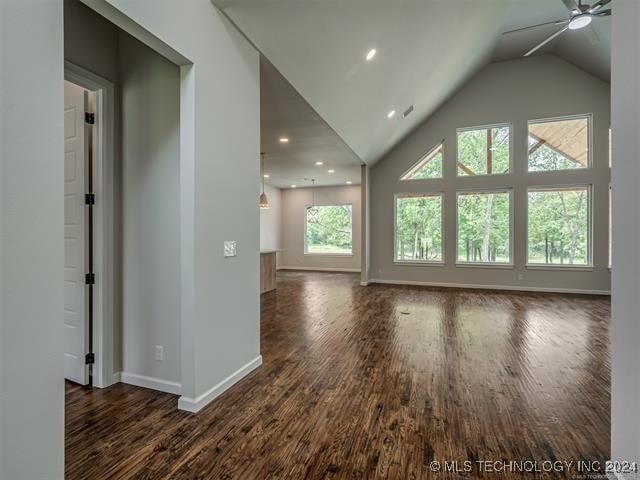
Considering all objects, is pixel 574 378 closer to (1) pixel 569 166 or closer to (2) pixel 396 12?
(2) pixel 396 12

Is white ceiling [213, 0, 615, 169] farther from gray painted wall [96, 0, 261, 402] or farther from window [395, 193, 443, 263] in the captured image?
window [395, 193, 443, 263]

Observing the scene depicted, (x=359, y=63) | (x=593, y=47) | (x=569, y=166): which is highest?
(x=593, y=47)

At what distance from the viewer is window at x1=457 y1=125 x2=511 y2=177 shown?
7199mm

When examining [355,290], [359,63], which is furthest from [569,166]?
[359,63]

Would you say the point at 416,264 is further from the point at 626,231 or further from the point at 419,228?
the point at 626,231

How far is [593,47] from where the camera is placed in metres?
5.73

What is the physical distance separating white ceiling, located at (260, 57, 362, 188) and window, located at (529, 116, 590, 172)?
12.8 ft

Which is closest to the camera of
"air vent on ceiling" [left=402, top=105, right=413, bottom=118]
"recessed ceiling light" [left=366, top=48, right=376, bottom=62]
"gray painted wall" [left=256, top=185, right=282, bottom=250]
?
"recessed ceiling light" [left=366, top=48, right=376, bottom=62]

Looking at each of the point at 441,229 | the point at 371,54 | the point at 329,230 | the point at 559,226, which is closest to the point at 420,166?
the point at 441,229

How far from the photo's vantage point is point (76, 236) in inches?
97.1

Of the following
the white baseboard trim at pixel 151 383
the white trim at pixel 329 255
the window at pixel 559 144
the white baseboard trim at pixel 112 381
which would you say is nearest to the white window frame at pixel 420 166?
the window at pixel 559 144

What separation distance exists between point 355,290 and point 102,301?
525 cm

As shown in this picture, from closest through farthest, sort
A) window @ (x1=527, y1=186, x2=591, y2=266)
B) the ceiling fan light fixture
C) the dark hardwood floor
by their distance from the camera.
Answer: the dark hardwood floor < the ceiling fan light fixture < window @ (x1=527, y1=186, x2=591, y2=266)

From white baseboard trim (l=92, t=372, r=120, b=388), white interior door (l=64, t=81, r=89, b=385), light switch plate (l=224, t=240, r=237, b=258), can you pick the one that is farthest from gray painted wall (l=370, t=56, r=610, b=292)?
white interior door (l=64, t=81, r=89, b=385)
